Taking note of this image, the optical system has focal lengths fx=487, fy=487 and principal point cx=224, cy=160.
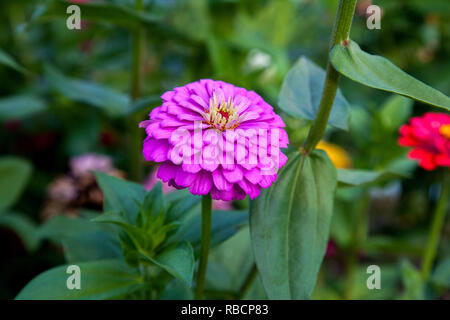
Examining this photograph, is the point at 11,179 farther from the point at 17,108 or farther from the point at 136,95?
the point at 136,95

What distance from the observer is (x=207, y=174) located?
43 centimetres

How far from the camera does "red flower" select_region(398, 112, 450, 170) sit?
695 millimetres

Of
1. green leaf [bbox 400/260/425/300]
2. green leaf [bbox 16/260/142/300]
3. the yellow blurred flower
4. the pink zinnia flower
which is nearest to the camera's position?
the pink zinnia flower

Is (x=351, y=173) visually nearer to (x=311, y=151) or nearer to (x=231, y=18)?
(x=311, y=151)

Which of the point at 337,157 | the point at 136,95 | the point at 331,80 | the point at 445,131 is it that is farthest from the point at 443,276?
the point at 136,95

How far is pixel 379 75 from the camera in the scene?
0.48m

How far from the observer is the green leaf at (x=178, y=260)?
0.46m

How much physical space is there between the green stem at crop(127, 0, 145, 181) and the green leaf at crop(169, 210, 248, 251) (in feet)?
1.29

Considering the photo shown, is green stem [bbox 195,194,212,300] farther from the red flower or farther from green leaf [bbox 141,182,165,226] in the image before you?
the red flower

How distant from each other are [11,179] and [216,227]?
53cm

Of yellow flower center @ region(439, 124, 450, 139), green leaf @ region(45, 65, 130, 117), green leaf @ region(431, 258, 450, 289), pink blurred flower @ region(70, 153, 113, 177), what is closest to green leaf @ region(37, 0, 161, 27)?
green leaf @ region(45, 65, 130, 117)
